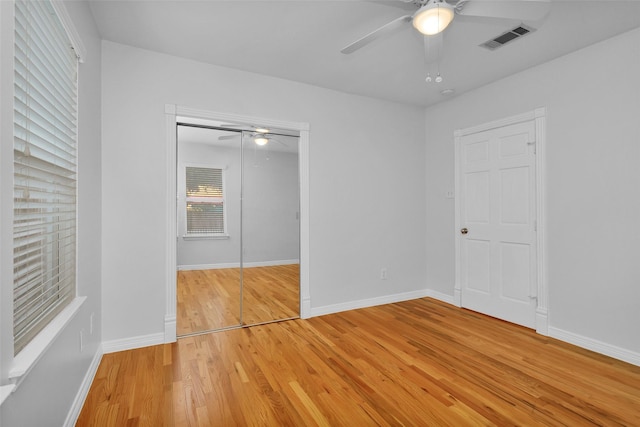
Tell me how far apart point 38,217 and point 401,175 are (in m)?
3.76

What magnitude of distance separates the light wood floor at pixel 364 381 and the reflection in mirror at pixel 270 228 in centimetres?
44

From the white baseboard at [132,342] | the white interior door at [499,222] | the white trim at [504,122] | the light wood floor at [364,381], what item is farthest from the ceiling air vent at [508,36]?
the white baseboard at [132,342]

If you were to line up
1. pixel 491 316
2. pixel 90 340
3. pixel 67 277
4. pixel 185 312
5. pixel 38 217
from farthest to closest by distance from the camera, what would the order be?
pixel 491 316
pixel 185 312
pixel 90 340
pixel 67 277
pixel 38 217

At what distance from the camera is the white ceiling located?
228 cm

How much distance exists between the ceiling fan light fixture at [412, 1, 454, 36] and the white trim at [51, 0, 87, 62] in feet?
6.23

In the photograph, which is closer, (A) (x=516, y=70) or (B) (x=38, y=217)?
(B) (x=38, y=217)

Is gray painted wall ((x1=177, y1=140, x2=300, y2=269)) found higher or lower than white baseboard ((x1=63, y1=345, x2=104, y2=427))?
higher

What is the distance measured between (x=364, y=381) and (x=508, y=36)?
2.94 metres

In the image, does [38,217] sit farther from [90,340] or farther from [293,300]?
[293,300]

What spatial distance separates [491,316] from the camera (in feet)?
11.9

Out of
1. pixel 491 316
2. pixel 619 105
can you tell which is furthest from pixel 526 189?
pixel 491 316

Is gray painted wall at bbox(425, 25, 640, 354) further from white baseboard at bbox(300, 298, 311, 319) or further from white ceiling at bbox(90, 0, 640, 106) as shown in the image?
white baseboard at bbox(300, 298, 311, 319)

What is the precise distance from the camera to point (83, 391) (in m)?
2.04

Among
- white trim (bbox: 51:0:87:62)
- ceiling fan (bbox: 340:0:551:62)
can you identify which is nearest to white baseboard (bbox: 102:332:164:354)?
white trim (bbox: 51:0:87:62)
